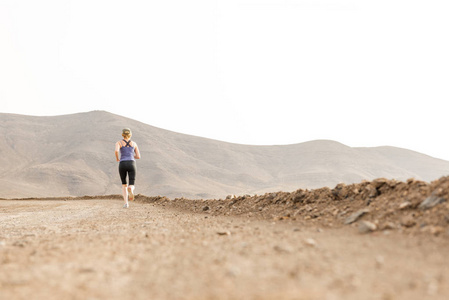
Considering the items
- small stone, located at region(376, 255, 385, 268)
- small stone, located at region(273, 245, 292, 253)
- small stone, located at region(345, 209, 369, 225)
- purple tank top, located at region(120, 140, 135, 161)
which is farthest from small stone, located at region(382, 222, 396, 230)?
purple tank top, located at region(120, 140, 135, 161)

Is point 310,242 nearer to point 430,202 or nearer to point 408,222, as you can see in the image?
point 408,222

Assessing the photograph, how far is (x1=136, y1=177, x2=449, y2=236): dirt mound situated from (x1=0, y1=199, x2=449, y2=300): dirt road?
39 cm

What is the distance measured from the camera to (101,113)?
112125 millimetres

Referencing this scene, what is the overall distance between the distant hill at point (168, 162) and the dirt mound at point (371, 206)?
179 feet

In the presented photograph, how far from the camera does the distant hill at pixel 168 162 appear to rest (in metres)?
69.1

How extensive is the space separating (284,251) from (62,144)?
97497mm

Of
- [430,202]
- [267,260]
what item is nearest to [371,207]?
[430,202]

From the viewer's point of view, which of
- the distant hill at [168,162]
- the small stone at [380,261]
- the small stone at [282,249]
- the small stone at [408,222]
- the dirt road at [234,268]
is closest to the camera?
the dirt road at [234,268]

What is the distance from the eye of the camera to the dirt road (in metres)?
2.54

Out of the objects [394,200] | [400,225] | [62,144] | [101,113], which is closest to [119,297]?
[400,225]

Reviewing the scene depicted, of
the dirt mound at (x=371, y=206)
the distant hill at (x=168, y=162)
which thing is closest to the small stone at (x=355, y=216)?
the dirt mound at (x=371, y=206)

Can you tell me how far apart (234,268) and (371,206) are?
357cm

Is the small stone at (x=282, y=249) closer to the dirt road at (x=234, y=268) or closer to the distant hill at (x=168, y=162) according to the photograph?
the dirt road at (x=234, y=268)

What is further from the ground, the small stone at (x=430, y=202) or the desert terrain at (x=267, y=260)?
the small stone at (x=430, y=202)
